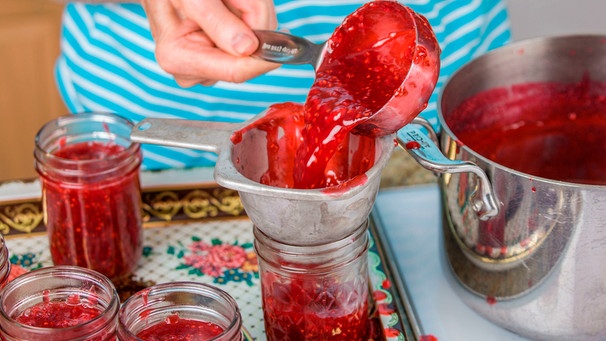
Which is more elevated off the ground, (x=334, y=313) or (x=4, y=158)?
(x=334, y=313)

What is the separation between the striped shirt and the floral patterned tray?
0.28 metres

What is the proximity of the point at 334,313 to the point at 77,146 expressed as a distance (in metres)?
0.47

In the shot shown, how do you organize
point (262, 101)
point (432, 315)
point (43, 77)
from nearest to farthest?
point (432, 315) → point (262, 101) → point (43, 77)

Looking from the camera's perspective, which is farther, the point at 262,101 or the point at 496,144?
the point at 262,101

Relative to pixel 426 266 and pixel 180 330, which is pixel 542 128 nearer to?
pixel 426 266

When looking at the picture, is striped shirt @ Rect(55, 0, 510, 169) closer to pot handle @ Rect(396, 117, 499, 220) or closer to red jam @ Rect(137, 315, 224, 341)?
pot handle @ Rect(396, 117, 499, 220)

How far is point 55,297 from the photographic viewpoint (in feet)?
3.35

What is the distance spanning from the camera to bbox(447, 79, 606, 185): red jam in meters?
1.29

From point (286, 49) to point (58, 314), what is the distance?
1.51 feet

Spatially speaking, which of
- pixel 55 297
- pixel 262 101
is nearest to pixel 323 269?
pixel 55 297

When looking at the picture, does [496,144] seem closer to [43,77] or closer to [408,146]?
[408,146]

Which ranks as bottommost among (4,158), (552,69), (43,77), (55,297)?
(4,158)

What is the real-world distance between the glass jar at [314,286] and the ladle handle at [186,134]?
120mm

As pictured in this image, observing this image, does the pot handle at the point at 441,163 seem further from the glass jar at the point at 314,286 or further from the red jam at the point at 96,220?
the red jam at the point at 96,220
